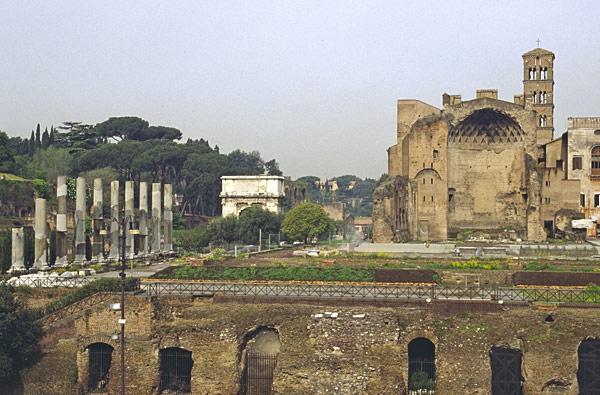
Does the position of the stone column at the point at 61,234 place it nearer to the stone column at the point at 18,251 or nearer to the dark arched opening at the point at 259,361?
the stone column at the point at 18,251

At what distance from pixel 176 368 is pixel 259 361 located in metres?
3.23

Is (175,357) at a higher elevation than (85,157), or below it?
below

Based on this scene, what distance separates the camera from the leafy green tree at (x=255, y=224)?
71.3 meters

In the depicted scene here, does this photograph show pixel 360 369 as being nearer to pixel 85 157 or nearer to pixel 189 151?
pixel 85 157

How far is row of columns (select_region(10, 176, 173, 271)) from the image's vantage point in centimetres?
4003

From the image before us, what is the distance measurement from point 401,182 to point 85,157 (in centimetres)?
4665

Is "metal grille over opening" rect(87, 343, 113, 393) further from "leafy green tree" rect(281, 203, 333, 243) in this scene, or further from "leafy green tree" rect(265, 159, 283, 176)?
"leafy green tree" rect(265, 159, 283, 176)

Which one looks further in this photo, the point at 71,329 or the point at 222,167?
the point at 222,167

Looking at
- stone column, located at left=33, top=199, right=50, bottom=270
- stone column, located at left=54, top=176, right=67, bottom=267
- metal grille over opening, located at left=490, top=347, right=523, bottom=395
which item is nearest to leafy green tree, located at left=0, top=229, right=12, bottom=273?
stone column, located at left=54, top=176, right=67, bottom=267

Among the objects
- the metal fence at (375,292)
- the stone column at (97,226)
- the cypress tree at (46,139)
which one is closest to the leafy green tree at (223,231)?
the stone column at (97,226)

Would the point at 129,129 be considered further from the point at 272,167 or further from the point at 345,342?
the point at 345,342

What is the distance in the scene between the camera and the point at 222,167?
4063 inches

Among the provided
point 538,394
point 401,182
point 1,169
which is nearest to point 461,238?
point 401,182

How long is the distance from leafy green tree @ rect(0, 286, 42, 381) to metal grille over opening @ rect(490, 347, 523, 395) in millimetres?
16280
